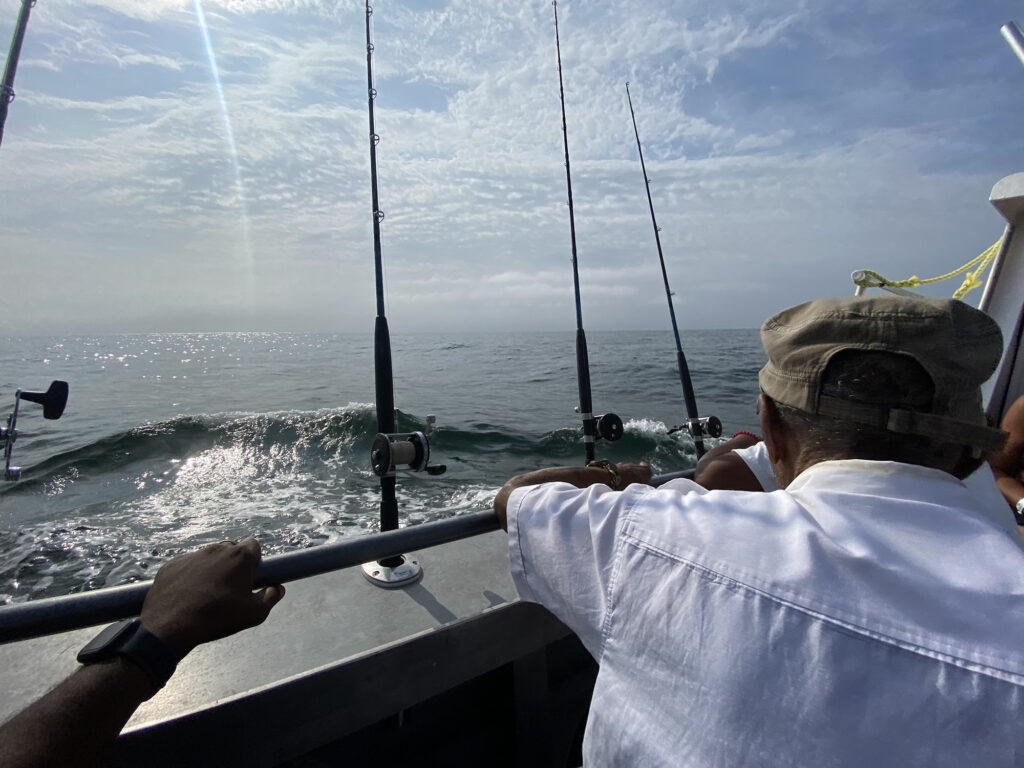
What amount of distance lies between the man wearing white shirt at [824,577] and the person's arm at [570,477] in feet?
0.81

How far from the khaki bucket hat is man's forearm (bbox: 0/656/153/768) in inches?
48.3

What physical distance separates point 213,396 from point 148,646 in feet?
48.7

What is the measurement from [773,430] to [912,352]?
0.88ft

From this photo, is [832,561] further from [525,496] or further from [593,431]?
[593,431]

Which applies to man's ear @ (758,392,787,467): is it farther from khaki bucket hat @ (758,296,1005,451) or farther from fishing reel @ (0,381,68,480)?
fishing reel @ (0,381,68,480)

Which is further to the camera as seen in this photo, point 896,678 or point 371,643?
point 371,643

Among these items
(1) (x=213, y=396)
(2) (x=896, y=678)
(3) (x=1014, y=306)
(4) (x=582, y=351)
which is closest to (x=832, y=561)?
(2) (x=896, y=678)

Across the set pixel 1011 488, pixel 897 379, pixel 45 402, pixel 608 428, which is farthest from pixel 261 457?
pixel 897 379

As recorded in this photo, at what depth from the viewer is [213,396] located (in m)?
14.1

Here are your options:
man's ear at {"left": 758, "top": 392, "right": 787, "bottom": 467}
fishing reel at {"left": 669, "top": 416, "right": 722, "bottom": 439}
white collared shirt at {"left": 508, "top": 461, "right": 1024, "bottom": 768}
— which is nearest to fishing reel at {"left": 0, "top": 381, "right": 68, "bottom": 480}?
white collared shirt at {"left": 508, "top": 461, "right": 1024, "bottom": 768}

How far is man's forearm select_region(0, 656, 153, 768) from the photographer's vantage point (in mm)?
808

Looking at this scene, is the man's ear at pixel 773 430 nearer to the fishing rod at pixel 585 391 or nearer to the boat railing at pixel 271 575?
the boat railing at pixel 271 575

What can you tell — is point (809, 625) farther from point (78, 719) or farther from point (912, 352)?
point (78, 719)

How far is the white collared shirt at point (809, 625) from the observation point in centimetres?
61
